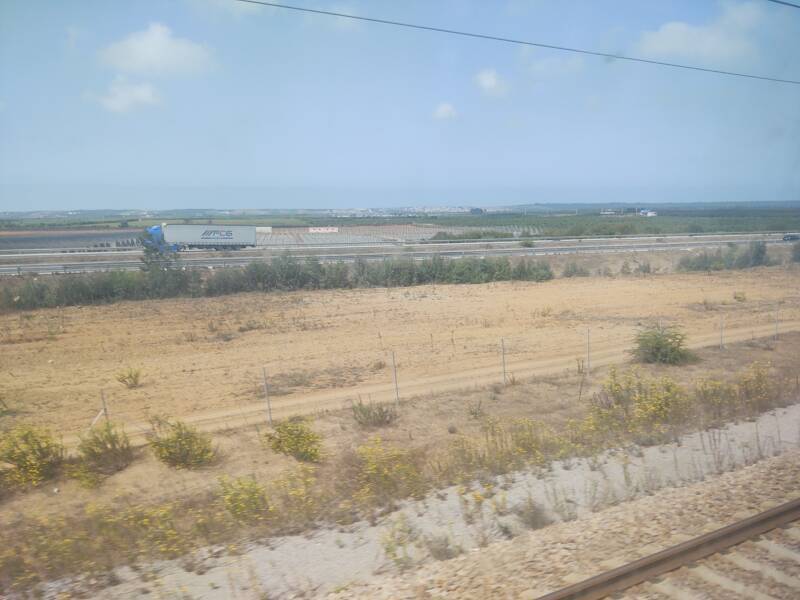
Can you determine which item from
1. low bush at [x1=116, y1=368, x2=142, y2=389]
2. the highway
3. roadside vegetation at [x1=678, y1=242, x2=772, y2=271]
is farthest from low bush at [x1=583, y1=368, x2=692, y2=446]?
roadside vegetation at [x1=678, y1=242, x2=772, y2=271]

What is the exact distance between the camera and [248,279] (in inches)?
1695

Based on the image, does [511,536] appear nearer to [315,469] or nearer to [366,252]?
[315,469]

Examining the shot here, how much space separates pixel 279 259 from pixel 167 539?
38.3 meters

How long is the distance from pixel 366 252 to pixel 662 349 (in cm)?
4770

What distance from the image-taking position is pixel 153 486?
36.5ft

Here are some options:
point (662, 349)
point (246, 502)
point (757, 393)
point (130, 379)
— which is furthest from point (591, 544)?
point (130, 379)

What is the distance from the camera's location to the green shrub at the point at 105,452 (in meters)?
11.9

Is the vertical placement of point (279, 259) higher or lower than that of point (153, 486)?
higher

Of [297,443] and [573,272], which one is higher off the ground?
[573,272]

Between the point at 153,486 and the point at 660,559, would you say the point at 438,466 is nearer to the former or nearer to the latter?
the point at 660,559

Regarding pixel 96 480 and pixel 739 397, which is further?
pixel 739 397

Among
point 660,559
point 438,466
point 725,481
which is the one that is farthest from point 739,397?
point 660,559

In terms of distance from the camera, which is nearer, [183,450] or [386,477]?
[386,477]

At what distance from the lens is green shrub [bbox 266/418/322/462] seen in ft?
38.7
